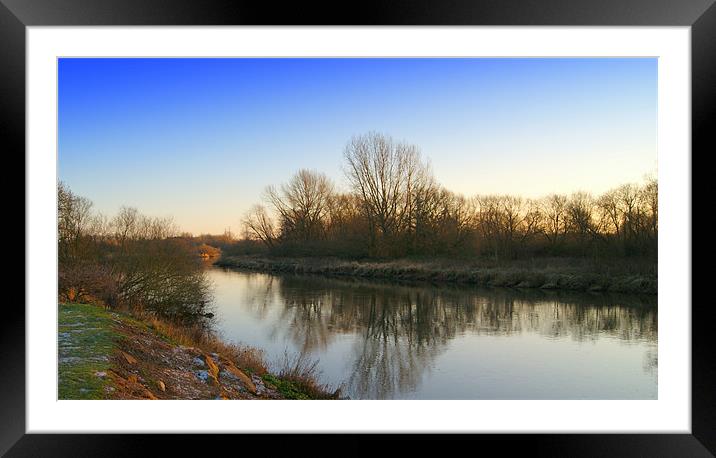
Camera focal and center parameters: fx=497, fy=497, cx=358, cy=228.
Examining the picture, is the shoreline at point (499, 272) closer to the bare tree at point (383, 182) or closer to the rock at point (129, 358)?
the bare tree at point (383, 182)

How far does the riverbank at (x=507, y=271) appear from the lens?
10.6 meters

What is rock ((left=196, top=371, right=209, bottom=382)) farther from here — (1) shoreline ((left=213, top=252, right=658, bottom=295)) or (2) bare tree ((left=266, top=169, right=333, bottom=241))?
(2) bare tree ((left=266, top=169, right=333, bottom=241))

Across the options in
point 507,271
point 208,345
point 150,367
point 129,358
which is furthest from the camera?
point 507,271

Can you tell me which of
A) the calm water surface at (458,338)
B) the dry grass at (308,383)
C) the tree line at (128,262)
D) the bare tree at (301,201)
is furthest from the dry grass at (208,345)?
the bare tree at (301,201)

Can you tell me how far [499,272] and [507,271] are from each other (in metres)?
0.19

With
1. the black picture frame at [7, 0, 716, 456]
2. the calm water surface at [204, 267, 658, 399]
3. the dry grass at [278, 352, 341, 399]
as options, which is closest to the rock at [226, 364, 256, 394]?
the dry grass at [278, 352, 341, 399]

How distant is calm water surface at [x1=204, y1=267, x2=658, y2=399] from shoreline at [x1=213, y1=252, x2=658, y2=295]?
573 mm

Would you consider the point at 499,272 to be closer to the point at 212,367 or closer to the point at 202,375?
the point at 212,367

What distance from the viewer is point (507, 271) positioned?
1242cm

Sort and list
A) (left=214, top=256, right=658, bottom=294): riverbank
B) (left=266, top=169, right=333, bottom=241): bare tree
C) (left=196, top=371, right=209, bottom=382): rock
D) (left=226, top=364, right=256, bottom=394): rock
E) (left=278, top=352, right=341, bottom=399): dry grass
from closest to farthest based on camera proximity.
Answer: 1. (left=196, top=371, right=209, bottom=382): rock
2. (left=226, top=364, right=256, bottom=394): rock
3. (left=278, top=352, right=341, bottom=399): dry grass
4. (left=214, top=256, right=658, bottom=294): riverbank
5. (left=266, top=169, right=333, bottom=241): bare tree

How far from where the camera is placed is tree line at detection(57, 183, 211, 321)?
666cm
